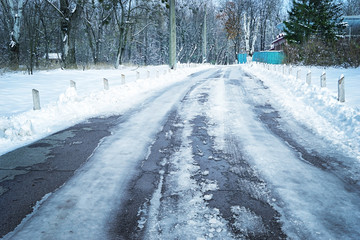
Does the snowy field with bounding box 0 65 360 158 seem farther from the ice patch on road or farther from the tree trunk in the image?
the tree trunk

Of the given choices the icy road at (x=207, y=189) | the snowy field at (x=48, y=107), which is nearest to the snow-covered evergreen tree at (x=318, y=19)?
the snowy field at (x=48, y=107)

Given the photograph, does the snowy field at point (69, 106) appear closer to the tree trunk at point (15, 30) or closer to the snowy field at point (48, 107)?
the snowy field at point (48, 107)

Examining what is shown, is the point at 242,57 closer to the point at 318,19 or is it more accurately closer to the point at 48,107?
the point at 318,19

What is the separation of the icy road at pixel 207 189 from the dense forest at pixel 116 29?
1654cm

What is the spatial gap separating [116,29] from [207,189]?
161 feet

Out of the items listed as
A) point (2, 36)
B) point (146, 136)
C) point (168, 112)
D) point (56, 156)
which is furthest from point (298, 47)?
point (2, 36)

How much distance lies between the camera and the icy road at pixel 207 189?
2.85 m

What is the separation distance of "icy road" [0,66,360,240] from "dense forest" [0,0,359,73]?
651 inches

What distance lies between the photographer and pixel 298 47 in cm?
2634

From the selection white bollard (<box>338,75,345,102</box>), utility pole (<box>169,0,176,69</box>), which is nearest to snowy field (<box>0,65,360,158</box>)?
white bollard (<box>338,75,345,102</box>)

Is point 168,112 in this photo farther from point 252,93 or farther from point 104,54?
point 104,54

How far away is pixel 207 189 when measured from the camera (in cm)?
370

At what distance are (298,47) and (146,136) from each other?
24.4 meters

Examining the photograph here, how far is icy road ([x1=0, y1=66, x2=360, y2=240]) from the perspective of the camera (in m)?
2.85
